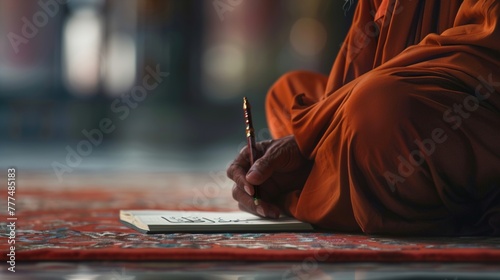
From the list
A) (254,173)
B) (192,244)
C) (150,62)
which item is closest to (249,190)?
(254,173)

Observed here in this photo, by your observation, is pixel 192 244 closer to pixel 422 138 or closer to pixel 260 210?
pixel 260 210

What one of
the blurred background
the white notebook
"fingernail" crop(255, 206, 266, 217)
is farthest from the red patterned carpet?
the blurred background

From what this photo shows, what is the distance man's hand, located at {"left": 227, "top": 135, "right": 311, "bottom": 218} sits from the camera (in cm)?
250

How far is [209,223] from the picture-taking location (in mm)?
2479

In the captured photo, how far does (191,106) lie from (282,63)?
4.29 feet

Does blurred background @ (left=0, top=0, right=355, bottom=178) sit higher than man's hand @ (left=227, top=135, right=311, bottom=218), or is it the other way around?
blurred background @ (left=0, top=0, right=355, bottom=178)

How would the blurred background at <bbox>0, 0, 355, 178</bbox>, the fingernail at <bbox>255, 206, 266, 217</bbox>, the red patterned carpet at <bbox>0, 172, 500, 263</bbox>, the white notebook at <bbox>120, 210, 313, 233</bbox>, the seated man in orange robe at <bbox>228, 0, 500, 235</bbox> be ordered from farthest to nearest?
the blurred background at <bbox>0, 0, 355, 178</bbox> → the fingernail at <bbox>255, 206, 266, 217</bbox> → the white notebook at <bbox>120, 210, 313, 233</bbox> → the seated man in orange robe at <bbox>228, 0, 500, 235</bbox> → the red patterned carpet at <bbox>0, 172, 500, 263</bbox>

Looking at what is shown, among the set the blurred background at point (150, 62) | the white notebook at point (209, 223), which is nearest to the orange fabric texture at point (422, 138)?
the white notebook at point (209, 223)

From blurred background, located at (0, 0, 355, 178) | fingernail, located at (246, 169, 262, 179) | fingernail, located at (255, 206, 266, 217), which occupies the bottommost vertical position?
fingernail, located at (255, 206, 266, 217)

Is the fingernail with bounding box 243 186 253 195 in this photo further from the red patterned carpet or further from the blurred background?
the blurred background

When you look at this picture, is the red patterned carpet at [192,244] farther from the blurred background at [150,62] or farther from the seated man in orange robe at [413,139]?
the blurred background at [150,62]

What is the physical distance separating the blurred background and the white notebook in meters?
7.35

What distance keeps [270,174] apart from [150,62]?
8874 mm

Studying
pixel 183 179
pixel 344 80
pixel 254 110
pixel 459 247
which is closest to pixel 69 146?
pixel 254 110
